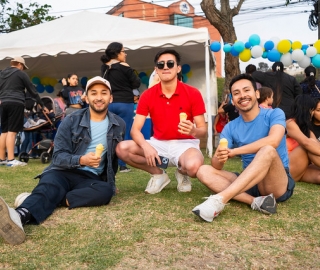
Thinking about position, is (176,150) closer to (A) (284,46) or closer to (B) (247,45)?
(A) (284,46)

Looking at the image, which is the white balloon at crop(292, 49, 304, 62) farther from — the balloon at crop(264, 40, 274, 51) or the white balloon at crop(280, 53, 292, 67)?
the balloon at crop(264, 40, 274, 51)

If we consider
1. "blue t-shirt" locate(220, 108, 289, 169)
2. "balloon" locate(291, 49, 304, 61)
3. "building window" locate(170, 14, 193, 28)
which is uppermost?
"building window" locate(170, 14, 193, 28)

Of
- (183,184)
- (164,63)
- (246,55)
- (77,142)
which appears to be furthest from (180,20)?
(77,142)

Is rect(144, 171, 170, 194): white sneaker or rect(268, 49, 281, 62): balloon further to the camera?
rect(268, 49, 281, 62): balloon

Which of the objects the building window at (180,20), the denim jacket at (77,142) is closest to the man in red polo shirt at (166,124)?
the denim jacket at (77,142)

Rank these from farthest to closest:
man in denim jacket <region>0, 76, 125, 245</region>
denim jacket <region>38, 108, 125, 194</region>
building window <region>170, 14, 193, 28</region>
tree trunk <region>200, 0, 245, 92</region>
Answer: building window <region>170, 14, 193, 28</region>, tree trunk <region>200, 0, 245, 92</region>, denim jacket <region>38, 108, 125, 194</region>, man in denim jacket <region>0, 76, 125, 245</region>

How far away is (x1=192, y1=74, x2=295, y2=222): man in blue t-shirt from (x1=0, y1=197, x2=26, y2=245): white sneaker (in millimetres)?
1273

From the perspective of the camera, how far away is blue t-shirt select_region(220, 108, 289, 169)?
11.9 ft

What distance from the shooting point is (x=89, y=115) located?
4102 millimetres

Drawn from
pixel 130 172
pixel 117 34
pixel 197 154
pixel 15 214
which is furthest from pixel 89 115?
pixel 117 34

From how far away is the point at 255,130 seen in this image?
3.69 meters

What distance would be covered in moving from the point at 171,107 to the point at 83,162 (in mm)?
1126

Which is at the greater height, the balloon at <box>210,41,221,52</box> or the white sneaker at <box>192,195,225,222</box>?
the balloon at <box>210,41,221,52</box>

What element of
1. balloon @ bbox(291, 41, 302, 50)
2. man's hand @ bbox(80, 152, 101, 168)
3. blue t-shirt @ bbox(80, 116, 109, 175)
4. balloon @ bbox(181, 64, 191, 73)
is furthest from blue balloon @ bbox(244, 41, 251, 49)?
man's hand @ bbox(80, 152, 101, 168)
